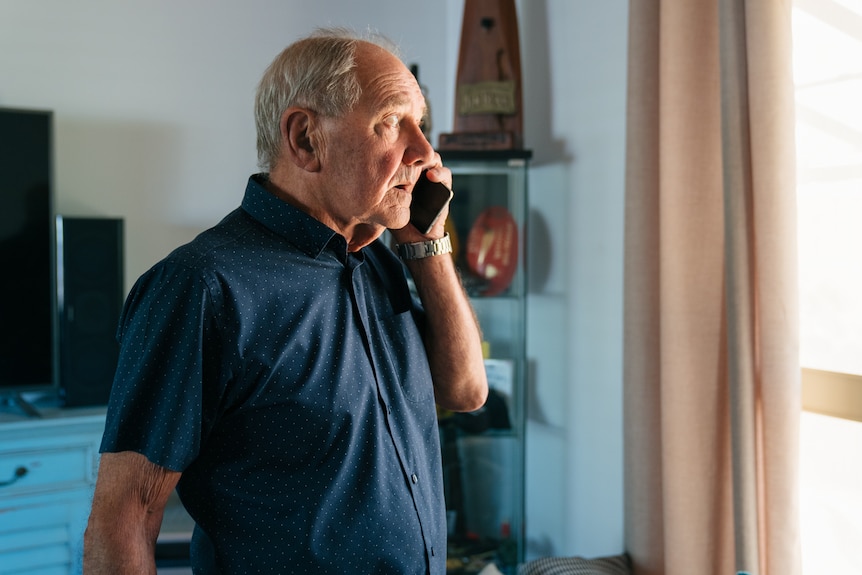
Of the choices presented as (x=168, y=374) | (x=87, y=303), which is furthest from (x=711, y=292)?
(x=87, y=303)

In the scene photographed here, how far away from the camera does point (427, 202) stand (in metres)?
1.23

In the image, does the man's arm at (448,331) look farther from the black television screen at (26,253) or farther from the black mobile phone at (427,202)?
the black television screen at (26,253)

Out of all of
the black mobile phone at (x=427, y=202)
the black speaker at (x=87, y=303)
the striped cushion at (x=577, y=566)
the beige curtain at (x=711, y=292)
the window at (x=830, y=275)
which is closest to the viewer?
the black mobile phone at (x=427, y=202)

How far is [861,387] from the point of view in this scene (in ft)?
5.12

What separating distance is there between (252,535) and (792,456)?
41.7 inches

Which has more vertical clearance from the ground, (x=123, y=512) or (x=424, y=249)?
(x=424, y=249)

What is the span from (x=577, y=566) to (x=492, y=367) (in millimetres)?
888

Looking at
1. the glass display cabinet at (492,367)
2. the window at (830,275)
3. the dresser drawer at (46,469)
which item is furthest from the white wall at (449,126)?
the dresser drawer at (46,469)

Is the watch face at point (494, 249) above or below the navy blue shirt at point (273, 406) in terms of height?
above

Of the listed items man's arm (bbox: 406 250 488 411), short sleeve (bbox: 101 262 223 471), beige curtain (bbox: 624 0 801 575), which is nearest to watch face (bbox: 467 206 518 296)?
beige curtain (bbox: 624 0 801 575)

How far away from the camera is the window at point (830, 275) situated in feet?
5.20

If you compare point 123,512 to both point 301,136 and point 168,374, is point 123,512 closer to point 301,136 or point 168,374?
point 168,374

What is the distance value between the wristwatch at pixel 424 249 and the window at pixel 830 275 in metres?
0.93

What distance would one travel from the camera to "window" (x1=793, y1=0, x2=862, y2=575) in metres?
1.58
